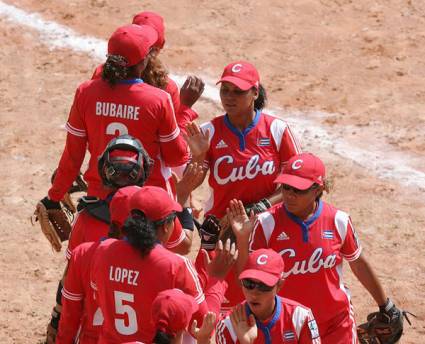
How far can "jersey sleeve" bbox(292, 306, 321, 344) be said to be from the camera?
715 centimetres

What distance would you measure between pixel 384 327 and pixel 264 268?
1971mm

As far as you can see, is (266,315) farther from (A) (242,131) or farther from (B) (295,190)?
(A) (242,131)

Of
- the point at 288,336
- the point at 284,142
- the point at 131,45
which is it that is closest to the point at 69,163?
the point at 131,45

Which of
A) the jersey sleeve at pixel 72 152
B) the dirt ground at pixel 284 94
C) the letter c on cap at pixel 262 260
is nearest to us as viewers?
the letter c on cap at pixel 262 260

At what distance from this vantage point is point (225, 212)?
29.7ft

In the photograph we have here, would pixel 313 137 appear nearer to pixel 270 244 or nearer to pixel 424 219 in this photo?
pixel 424 219

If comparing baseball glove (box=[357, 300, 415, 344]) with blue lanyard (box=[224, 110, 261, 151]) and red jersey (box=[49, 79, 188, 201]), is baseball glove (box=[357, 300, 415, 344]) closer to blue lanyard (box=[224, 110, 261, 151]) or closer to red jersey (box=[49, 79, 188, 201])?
blue lanyard (box=[224, 110, 261, 151])

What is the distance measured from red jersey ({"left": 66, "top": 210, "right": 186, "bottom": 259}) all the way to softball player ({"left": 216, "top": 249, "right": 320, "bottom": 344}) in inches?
46.2

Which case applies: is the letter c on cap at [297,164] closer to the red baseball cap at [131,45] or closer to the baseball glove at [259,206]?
the baseball glove at [259,206]

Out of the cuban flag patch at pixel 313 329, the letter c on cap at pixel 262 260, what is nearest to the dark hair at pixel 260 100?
the letter c on cap at pixel 262 260

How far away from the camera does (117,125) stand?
865cm

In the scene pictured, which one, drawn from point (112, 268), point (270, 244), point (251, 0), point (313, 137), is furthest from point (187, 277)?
point (251, 0)

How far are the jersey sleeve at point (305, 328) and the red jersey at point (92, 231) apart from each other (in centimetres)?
139

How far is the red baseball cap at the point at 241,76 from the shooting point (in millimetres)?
8781
